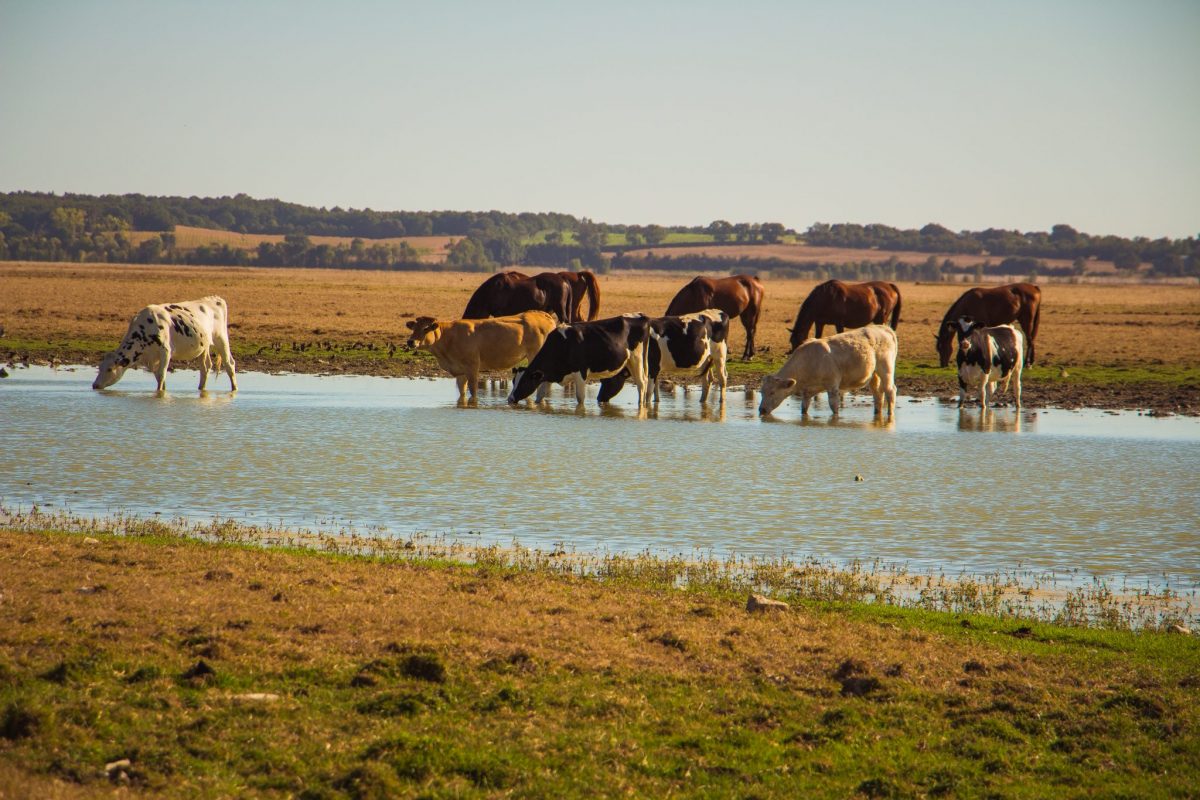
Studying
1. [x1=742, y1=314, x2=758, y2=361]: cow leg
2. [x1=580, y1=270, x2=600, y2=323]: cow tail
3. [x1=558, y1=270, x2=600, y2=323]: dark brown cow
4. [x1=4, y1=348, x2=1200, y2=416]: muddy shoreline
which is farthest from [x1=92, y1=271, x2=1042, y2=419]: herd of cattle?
[x1=742, y1=314, x2=758, y2=361]: cow leg

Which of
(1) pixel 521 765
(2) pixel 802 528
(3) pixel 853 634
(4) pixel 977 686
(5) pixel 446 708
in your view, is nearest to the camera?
(1) pixel 521 765

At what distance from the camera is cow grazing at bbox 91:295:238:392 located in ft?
72.0

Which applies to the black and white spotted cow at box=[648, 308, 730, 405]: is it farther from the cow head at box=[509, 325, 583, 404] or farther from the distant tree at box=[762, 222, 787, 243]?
the distant tree at box=[762, 222, 787, 243]

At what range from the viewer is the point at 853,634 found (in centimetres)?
778

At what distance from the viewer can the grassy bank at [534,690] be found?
5555 mm

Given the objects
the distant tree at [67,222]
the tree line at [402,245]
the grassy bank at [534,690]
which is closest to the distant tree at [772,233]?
the tree line at [402,245]

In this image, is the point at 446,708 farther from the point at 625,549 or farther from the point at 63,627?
the point at 625,549

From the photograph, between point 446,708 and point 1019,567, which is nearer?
point 446,708

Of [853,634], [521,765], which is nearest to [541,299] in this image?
[853,634]

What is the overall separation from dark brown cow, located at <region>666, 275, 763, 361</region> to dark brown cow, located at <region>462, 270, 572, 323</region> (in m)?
2.96

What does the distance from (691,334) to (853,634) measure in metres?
15.9

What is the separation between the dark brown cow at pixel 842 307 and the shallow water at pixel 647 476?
924cm

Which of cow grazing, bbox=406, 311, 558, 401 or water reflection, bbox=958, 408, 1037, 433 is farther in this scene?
cow grazing, bbox=406, 311, 558, 401

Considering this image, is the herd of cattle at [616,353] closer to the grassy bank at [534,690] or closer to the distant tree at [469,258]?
the grassy bank at [534,690]
